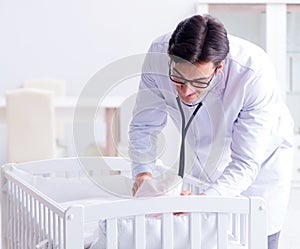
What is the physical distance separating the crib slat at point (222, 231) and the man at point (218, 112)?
0.11m

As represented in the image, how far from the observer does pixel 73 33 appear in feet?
16.1

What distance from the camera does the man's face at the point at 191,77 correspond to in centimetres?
164

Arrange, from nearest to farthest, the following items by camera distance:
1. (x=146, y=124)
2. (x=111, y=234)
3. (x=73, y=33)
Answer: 1. (x=111, y=234)
2. (x=146, y=124)
3. (x=73, y=33)

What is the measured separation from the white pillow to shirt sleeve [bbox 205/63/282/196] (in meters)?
0.15

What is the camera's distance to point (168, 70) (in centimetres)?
181

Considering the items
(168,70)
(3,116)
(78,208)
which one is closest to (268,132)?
(168,70)

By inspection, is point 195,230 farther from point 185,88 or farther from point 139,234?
point 185,88

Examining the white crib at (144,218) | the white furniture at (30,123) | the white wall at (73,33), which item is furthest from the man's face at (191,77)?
the white wall at (73,33)

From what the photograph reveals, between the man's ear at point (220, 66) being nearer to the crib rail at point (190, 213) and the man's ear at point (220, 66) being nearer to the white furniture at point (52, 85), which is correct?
the crib rail at point (190, 213)

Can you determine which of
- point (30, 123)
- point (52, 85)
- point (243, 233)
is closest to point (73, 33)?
point (52, 85)

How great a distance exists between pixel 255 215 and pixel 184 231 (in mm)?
166

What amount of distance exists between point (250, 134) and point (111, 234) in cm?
48

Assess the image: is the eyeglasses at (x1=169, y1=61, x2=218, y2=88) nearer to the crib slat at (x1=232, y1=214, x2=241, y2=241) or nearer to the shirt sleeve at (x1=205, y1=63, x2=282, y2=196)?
the shirt sleeve at (x1=205, y1=63, x2=282, y2=196)

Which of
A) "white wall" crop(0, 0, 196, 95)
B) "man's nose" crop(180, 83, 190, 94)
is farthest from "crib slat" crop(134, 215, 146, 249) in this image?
"white wall" crop(0, 0, 196, 95)
